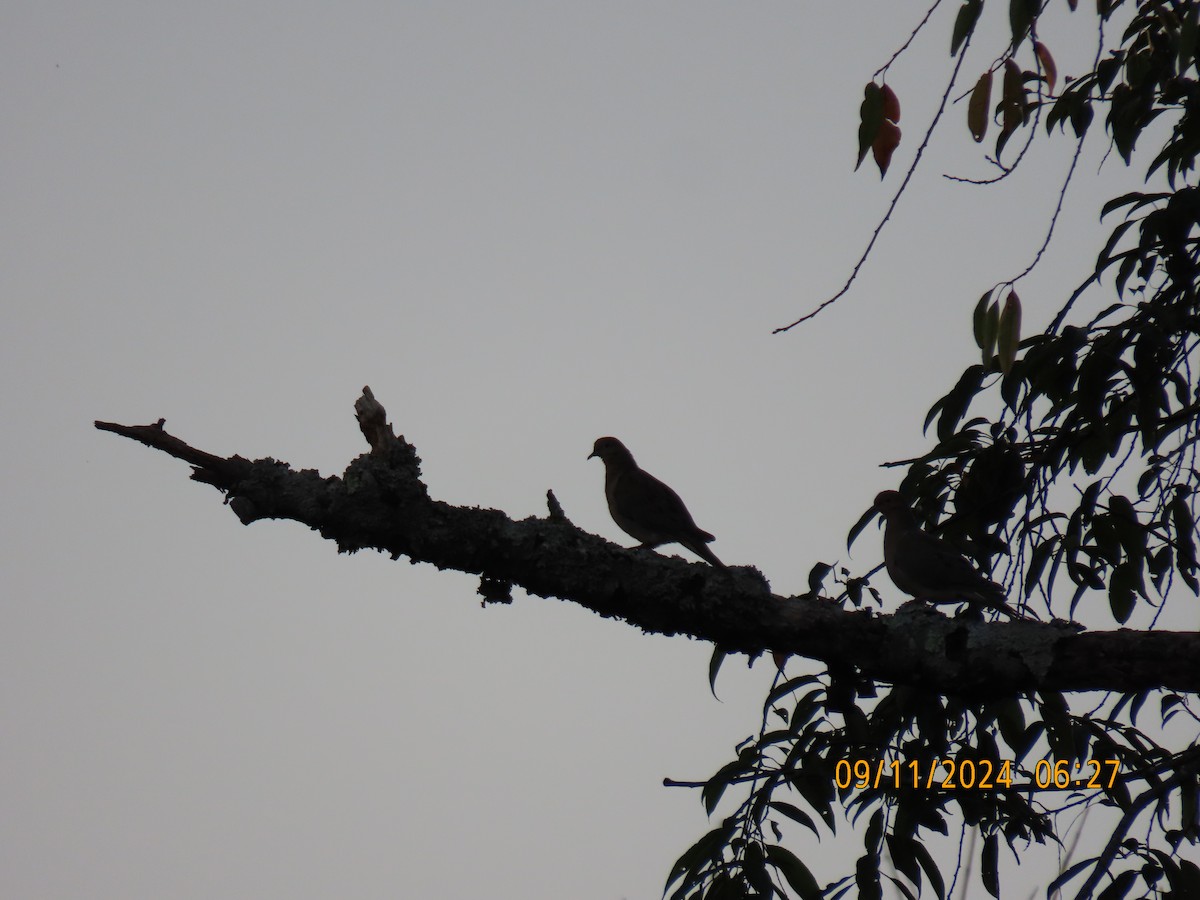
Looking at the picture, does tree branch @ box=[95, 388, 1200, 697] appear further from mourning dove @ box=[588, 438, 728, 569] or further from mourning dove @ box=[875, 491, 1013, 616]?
mourning dove @ box=[588, 438, 728, 569]

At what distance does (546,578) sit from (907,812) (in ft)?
3.96

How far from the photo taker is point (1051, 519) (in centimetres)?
379

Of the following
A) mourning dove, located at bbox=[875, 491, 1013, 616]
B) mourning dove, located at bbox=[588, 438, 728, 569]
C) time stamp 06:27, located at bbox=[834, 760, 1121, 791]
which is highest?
mourning dove, located at bbox=[588, 438, 728, 569]

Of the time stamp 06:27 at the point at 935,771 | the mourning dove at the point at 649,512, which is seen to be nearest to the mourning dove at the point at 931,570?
the mourning dove at the point at 649,512

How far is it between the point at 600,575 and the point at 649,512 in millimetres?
4086

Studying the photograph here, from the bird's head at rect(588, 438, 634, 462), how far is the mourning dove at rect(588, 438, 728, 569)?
6.7 inches

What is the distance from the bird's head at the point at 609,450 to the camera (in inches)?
332

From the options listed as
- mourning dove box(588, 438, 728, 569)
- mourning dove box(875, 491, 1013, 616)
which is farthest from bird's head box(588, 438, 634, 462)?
mourning dove box(875, 491, 1013, 616)

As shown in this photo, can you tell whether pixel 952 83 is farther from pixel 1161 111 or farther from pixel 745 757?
pixel 745 757

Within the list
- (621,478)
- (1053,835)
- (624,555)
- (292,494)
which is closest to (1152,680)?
(1053,835)

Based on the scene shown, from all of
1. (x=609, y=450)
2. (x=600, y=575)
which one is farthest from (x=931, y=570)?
(x=600, y=575)

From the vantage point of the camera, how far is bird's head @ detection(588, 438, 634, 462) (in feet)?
27.6

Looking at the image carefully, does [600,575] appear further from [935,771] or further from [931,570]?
[931,570]

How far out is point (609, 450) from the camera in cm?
851
